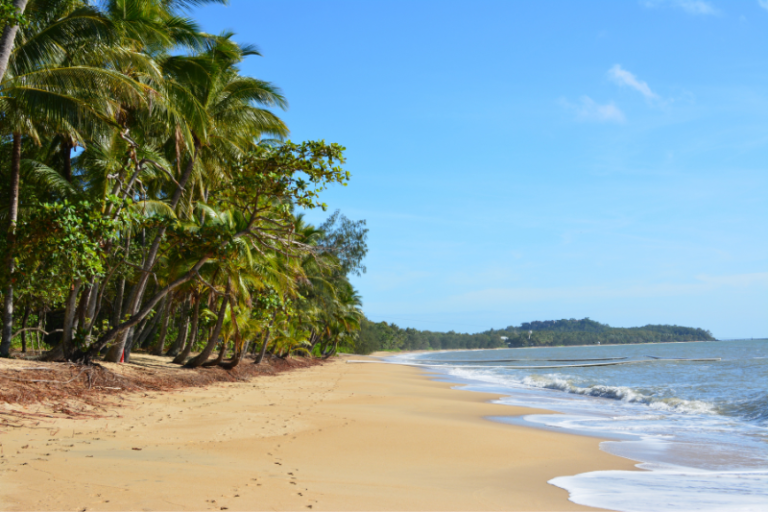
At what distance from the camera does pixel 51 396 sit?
7777 mm

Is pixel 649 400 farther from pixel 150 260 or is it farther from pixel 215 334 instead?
pixel 150 260

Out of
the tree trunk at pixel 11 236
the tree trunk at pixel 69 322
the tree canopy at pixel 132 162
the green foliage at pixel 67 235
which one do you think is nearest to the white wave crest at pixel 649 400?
the tree canopy at pixel 132 162

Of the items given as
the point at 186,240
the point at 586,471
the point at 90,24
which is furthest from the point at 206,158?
the point at 586,471

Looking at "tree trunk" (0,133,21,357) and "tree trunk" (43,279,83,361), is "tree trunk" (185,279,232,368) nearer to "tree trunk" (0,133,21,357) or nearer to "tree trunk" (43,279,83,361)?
"tree trunk" (43,279,83,361)

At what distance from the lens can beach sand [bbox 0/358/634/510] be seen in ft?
12.8

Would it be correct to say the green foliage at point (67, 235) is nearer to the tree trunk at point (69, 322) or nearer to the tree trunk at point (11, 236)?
the tree trunk at point (11, 236)

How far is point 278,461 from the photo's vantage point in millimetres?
5375

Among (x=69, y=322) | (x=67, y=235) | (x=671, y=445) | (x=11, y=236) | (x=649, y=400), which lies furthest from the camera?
(x=649, y=400)

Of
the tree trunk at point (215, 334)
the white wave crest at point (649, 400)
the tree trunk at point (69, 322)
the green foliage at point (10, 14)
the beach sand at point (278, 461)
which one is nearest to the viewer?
the beach sand at point (278, 461)

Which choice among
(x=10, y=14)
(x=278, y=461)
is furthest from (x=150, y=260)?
(x=278, y=461)

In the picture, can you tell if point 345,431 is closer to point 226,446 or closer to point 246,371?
point 226,446

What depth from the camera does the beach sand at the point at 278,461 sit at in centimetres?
391

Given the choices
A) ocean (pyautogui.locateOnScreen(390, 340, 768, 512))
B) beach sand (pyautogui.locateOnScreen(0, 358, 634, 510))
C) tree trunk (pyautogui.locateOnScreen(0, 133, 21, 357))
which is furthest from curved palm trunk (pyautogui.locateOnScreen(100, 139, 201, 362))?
ocean (pyautogui.locateOnScreen(390, 340, 768, 512))

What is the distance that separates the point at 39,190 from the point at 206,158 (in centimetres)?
446
